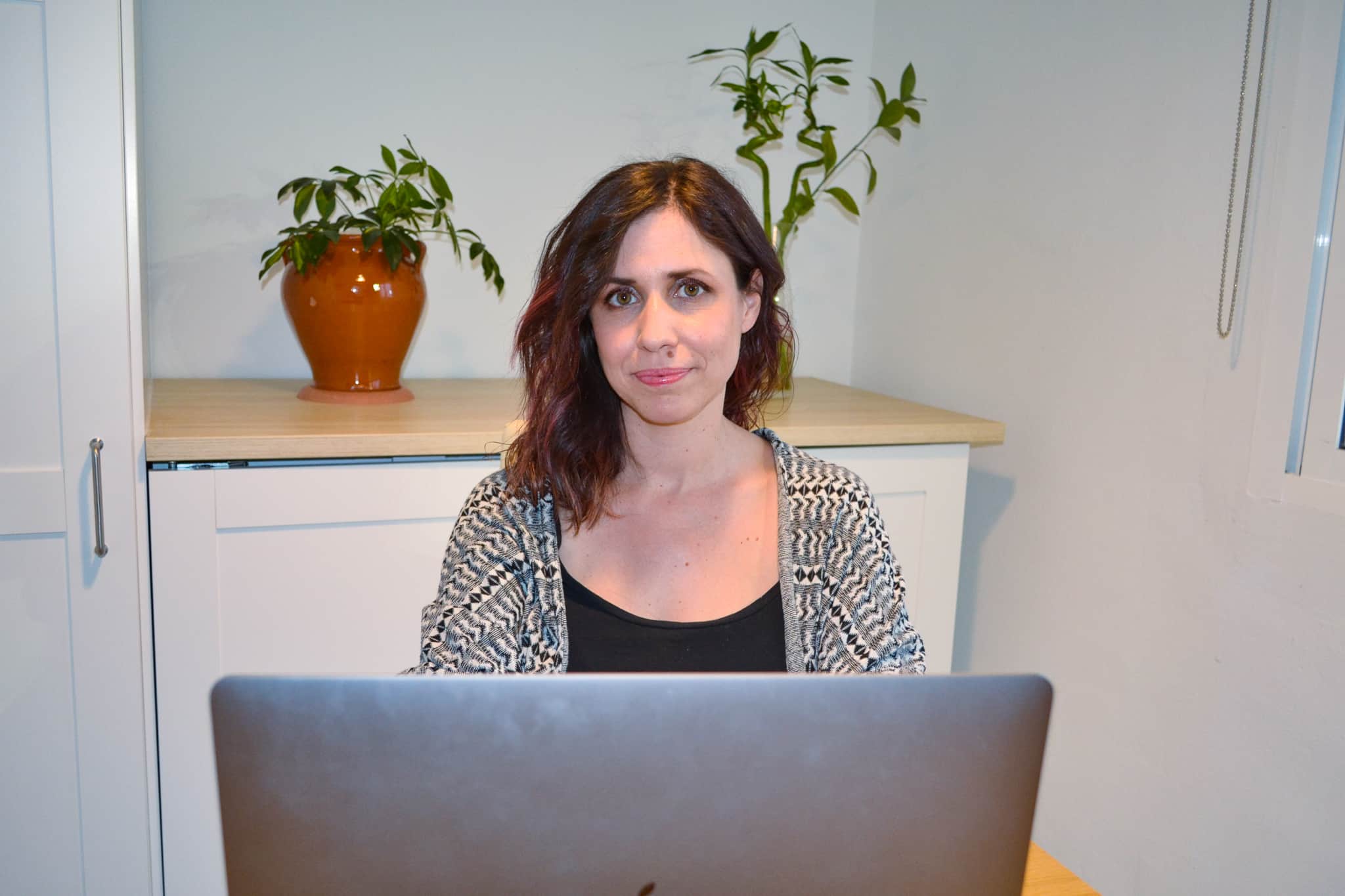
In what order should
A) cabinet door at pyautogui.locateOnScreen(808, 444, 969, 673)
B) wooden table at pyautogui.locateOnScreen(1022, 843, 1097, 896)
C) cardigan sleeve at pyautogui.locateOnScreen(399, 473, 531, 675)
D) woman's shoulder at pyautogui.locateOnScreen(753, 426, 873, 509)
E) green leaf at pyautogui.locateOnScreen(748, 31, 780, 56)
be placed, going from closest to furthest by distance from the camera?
wooden table at pyautogui.locateOnScreen(1022, 843, 1097, 896)
cardigan sleeve at pyautogui.locateOnScreen(399, 473, 531, 675)
woman's shoulder at pyautogui.locateOnScreen(753, 426, 873, 509)
cabinet door at pyautogui.locateOnScreen(808, 444, 969, 673)
green leaf at pyautogui.locateOnScreen(748, 31, 780, 56)

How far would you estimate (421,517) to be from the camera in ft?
5.53

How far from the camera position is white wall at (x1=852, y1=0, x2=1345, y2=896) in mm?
1513

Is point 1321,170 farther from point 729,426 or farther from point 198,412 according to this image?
point 198,412

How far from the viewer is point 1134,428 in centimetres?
179

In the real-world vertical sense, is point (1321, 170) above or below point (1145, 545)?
above

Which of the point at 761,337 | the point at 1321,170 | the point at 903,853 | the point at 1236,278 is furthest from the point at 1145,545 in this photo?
the point at 903,853

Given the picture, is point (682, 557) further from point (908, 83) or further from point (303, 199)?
point (908, 83)

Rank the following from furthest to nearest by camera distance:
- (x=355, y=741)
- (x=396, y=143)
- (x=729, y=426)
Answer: (x=396, y=143) → (x=729, y=426) → (x=355, y=741)

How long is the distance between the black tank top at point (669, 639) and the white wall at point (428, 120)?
133 centimetres

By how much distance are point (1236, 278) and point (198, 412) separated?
1.63 m

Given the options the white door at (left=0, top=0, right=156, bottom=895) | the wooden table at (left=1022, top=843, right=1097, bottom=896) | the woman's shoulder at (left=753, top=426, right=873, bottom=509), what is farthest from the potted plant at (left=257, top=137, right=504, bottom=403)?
the wooden table at (left=1022, top=843, right=1097, bottom=896)

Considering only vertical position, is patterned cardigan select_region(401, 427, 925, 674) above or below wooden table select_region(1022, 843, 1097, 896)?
above

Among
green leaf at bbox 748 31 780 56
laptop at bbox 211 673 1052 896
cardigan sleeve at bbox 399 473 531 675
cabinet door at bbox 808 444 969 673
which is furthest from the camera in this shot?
green leaf at bbox 748 31 780 56

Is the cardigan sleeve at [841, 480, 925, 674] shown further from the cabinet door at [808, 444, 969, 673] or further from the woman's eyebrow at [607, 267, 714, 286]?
the cabinet door at [808, 444, 969, 673]
